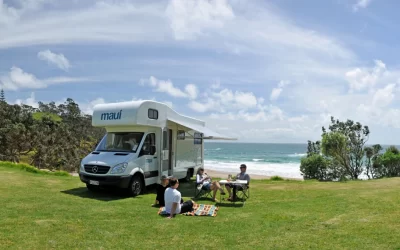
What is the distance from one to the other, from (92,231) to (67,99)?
79661 mm

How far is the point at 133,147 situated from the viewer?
10938mm

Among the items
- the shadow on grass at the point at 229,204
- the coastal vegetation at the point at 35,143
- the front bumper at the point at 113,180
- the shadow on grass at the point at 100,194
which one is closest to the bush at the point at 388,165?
the shadow on grass at the point at 229,204

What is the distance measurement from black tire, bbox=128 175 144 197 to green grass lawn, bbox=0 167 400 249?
23cm

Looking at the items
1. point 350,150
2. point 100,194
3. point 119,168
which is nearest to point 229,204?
point 119,168

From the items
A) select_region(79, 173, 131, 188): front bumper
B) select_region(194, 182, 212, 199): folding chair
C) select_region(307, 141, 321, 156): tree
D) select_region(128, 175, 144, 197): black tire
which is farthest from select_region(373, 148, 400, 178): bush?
select_region(79, 173, 131, 188): front bumper

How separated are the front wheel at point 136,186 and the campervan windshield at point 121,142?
0.89m

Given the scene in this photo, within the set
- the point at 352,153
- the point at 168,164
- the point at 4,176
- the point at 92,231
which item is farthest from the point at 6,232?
the point at 352,153

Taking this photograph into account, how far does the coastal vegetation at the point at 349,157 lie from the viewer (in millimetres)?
22453

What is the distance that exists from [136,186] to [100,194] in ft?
3.72

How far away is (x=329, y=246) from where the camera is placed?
216 inches

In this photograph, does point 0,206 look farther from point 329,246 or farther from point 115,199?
point 329,246

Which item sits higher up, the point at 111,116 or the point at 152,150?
the point at 111,116

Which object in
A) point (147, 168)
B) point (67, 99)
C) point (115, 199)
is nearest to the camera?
point (115, 199)

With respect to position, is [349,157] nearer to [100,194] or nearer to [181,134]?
[181,134]
